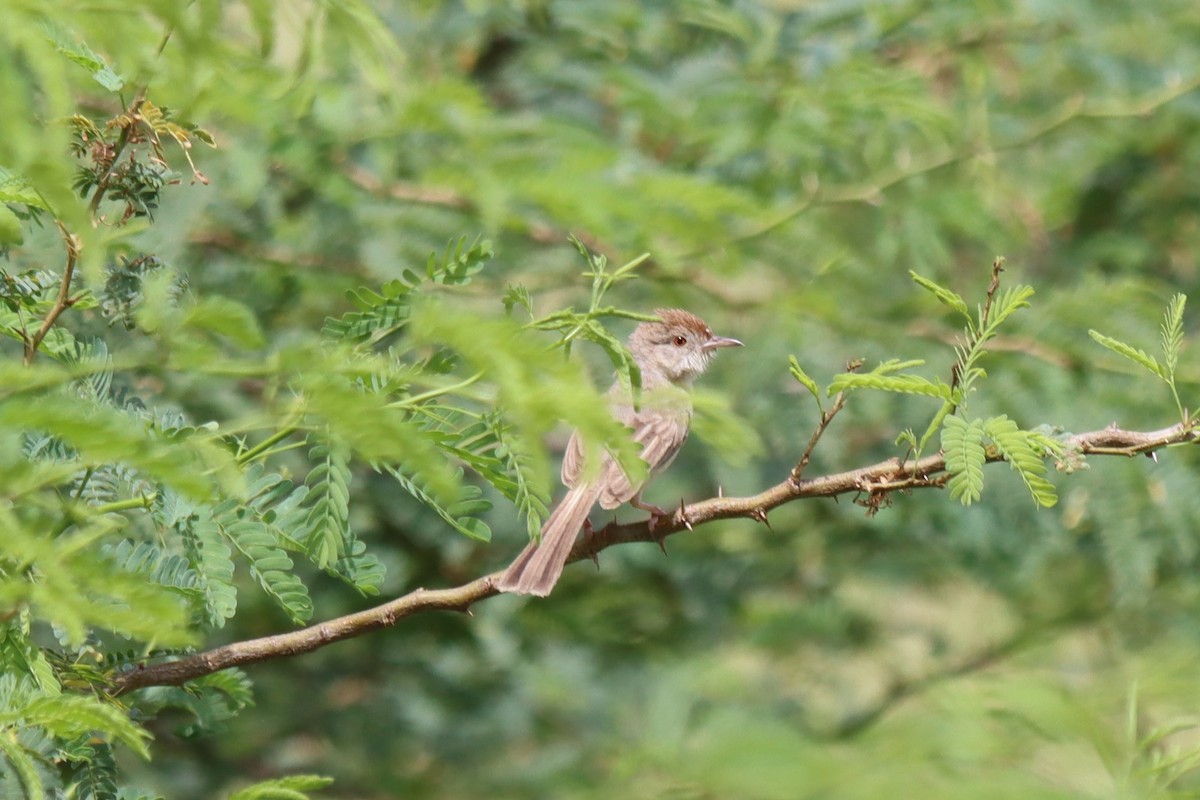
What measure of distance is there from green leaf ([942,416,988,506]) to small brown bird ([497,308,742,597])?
54 centimetres

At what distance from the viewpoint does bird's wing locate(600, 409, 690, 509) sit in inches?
190

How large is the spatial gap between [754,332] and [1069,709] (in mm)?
2990

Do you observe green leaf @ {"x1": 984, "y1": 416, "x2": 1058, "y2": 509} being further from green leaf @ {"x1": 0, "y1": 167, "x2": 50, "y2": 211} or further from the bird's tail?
green leaf @ {"x1": 0, "y1": 167, "x2": 50, "y2": 211}

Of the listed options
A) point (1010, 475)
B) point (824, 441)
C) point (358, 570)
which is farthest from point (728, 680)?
point (358, 570)

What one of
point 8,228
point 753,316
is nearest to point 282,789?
point 8,228

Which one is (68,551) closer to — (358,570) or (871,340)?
(358,570)

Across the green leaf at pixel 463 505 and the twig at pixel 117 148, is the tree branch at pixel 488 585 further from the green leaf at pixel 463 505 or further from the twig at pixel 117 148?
the twig at pixel 117 148

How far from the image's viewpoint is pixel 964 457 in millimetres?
2695

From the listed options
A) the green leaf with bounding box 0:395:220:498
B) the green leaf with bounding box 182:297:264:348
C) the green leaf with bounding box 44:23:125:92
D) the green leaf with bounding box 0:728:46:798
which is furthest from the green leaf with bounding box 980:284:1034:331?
the green leaf with bounding box 0:728:46:798

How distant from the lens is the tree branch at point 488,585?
2.77 metres

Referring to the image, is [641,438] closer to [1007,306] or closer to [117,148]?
[1007,306]

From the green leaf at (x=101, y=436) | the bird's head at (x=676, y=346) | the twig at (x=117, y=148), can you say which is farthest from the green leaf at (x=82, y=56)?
the bird's head at (x=676, y=346)

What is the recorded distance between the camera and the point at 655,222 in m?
4.84

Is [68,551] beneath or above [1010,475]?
beneath
